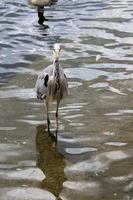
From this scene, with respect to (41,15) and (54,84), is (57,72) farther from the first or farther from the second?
(41,15)

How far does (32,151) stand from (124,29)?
8046 mm

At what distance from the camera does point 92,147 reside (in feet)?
26.8

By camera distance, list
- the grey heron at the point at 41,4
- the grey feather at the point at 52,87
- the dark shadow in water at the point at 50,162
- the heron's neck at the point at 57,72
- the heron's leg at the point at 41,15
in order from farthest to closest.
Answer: the grey heron at the point at 41,4
the heron's leg at the point at 41,15
the grey feather at the point at 52,87
the heron's neck at the point at 57,72
the dark shadow in water at the point at 50,162

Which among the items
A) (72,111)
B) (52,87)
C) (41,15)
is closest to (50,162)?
(52,87)

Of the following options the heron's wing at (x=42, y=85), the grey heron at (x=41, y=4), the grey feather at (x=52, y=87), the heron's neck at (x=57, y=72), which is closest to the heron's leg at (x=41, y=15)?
the grey heron at (x=41, y=4)

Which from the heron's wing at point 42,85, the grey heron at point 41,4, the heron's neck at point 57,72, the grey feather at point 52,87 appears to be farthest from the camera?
the grey heron at point 41,4

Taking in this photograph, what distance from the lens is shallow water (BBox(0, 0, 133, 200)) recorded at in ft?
23.3

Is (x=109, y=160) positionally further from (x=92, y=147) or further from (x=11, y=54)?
(x=11, y=54)

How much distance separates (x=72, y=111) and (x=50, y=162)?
2.05 meters

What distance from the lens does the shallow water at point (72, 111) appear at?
7.09 metres

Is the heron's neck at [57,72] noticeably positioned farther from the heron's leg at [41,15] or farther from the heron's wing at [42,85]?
the heron's leg at [41,15]

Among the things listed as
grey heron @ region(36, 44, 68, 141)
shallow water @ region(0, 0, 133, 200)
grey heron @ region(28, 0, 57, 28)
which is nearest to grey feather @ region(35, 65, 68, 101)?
grey heron @ region(36, 44, 68, 141)

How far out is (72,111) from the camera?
973cm

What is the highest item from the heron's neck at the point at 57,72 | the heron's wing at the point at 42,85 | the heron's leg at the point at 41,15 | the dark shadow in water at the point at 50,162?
the heron's neck at the point at 57,72
